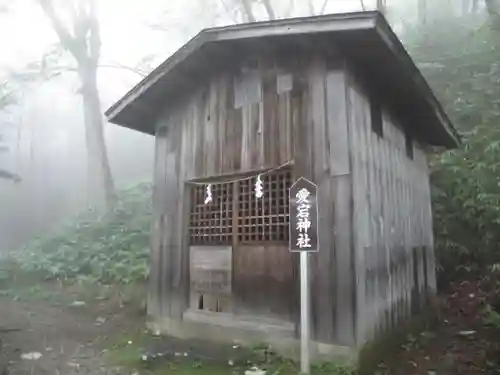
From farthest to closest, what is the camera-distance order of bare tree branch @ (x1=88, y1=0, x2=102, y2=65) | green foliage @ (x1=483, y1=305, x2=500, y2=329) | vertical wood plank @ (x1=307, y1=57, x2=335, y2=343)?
bare tree branch @ (x1=88, y1=0, x2=102, y2=65)
green foliage @ (x1=483, y1=305, x2=500, y2=329)
vertical wood plank @ (x1=307, y1=57, x2=335, y2=343)

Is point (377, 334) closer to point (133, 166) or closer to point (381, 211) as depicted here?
point (381, 211)

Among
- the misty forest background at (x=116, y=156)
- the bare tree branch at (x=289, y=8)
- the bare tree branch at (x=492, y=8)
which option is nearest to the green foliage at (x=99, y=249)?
the misty forest background at (x=116, y=156)

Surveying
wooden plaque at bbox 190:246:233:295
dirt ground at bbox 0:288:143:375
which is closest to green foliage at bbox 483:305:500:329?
wooden plaque at bbox 190:246:233:295

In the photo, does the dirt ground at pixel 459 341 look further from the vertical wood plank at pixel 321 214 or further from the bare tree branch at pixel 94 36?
the bare tree branch at pixel 94 36

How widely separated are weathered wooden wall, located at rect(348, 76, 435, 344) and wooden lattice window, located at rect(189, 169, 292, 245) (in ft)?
3.86

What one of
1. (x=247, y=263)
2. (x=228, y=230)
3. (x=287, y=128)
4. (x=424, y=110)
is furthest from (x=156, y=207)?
(x=424, y=110)

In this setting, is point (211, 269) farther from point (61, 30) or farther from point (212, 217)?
point (61, 30)

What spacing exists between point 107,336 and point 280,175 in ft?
16.2

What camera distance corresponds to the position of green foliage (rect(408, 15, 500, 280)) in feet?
39.1

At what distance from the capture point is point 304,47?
23.6 feet

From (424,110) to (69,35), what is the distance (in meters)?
17.4

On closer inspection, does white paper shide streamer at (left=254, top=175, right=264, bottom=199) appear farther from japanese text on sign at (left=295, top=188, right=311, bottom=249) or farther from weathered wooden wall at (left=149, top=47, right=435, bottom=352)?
japanese text on sign at (left=295, top=188, right=311, bottom=249)

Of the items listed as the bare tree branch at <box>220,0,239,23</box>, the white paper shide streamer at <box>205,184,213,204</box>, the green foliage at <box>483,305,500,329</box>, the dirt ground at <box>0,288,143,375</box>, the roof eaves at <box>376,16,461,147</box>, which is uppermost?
the bare tree branch at <box>220,0,239,23</box>

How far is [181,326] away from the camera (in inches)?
327
